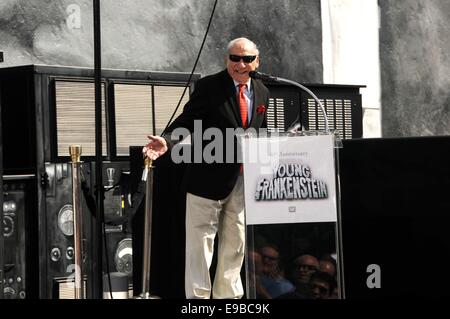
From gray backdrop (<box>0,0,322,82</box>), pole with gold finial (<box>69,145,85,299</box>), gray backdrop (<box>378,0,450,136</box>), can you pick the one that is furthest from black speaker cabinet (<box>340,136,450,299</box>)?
gray backdrop (<box>378,0,450,136</box>)

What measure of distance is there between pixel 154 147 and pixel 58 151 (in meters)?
2.15

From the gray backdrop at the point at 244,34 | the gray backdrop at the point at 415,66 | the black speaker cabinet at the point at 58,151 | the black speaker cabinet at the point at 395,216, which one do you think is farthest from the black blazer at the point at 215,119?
the gray backdrop at the point at 415,66

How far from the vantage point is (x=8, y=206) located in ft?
26.1

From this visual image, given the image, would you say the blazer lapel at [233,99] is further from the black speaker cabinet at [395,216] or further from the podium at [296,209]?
the black speaker cabinet at [395,216]

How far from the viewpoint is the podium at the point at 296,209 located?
6188 mm

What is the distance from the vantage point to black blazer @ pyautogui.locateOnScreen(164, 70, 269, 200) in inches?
266

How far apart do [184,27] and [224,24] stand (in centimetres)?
74

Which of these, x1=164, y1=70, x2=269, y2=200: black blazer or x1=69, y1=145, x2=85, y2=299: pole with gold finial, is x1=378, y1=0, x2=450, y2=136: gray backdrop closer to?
x1=164, y1=70, x2=269, y2=200: black blazer

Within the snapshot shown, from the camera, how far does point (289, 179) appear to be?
6.21m

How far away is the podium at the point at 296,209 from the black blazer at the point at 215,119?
534 mm

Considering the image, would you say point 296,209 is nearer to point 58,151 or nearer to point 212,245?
point 212,245

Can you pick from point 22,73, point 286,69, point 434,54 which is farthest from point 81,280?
point 434,54
